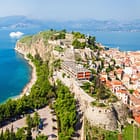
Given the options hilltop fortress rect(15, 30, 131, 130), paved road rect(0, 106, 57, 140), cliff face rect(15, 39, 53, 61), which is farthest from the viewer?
cliff face rect(15, 39, 53, 61)

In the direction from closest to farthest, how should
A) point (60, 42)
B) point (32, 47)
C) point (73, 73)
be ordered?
point (73, 73), point (60, 42), point (32, 47)

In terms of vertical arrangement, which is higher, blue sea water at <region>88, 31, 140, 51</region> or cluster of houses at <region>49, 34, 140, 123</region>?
cluster of houses at <region>49, 34, 140, 123</region>

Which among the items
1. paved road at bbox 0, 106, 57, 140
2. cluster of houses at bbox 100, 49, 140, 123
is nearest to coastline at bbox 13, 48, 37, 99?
paved road at bbox 0, 106, 57, 140

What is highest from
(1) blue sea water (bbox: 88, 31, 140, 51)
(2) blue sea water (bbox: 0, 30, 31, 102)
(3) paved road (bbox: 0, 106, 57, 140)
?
(3) paved road (bbox: 0, 106, 57, 140)

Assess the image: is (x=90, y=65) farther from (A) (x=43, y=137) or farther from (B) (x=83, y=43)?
(A) (x=43, y=137)

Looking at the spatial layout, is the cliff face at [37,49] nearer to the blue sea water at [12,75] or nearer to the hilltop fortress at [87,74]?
the hilltop fortress at [87,74]

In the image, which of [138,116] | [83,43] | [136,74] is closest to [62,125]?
[138,116]

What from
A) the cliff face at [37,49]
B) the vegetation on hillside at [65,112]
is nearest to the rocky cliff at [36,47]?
the cliff face at [37,49]

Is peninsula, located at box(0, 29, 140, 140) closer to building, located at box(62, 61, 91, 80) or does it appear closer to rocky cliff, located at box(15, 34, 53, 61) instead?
building, located at box(62, 61, 91, 80)
